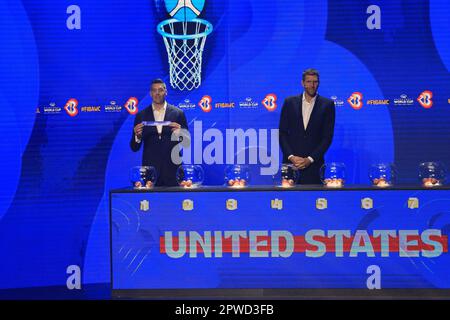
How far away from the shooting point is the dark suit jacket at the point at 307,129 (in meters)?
5.10

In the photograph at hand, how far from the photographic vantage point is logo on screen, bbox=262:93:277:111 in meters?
5.62

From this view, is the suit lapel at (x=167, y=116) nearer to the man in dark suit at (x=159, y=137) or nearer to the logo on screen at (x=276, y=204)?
the man in dark suit at (x=159, y=137)

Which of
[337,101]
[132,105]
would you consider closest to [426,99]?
[337,101]

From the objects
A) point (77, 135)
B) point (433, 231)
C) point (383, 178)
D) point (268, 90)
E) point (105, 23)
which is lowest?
point (433, 231)

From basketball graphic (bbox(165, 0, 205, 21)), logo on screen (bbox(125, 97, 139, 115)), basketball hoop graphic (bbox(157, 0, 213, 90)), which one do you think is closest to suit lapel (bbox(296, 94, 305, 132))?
basketball hoop graphic (bbox(157, 0, 213, 90))

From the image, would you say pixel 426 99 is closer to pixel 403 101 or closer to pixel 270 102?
pixel 403 101

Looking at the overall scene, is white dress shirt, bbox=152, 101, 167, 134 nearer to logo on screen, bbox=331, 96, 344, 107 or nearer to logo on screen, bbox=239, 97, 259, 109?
logo on screen, bbox=239, 97, 259, 109

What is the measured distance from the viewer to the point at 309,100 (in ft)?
17.0

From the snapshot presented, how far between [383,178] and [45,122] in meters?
3.36

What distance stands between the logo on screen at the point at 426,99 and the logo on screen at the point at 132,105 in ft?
9.15

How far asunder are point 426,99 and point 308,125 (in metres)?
1.30

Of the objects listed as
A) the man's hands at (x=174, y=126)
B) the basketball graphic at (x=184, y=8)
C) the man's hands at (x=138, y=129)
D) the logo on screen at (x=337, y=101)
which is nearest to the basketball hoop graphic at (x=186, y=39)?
the basketball graphic at (x=184, y=8)
